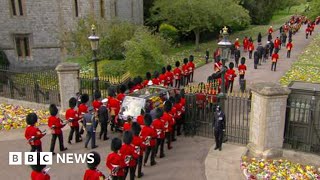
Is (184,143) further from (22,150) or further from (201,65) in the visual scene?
(201,65)

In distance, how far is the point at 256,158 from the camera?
11.3m

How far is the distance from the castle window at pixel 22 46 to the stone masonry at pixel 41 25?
25cm

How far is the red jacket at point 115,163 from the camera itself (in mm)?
8531

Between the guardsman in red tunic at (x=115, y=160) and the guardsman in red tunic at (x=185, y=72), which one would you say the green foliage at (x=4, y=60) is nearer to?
the guardsman in red tunic at (x=185, y=72)

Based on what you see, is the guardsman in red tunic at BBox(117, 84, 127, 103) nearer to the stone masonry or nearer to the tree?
the stone masonry

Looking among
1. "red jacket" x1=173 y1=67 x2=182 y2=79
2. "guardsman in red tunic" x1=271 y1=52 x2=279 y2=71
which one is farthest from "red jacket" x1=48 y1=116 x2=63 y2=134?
"guardsman in red tunic" x1=271 y1=52 x2=279 y2=71

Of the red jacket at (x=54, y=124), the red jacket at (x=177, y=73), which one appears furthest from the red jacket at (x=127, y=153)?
the red jacket at (x=177, y=73)

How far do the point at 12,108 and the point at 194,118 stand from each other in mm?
9305

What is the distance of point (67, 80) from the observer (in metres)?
15.4

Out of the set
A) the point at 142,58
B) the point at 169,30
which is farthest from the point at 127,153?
the point at 169,30

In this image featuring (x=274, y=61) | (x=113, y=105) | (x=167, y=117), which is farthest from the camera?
(x=274, y=61)

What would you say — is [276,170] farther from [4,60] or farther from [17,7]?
[17,7]

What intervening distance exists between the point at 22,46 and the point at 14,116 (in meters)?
15.6

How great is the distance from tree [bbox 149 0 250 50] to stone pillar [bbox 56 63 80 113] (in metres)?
18.1
